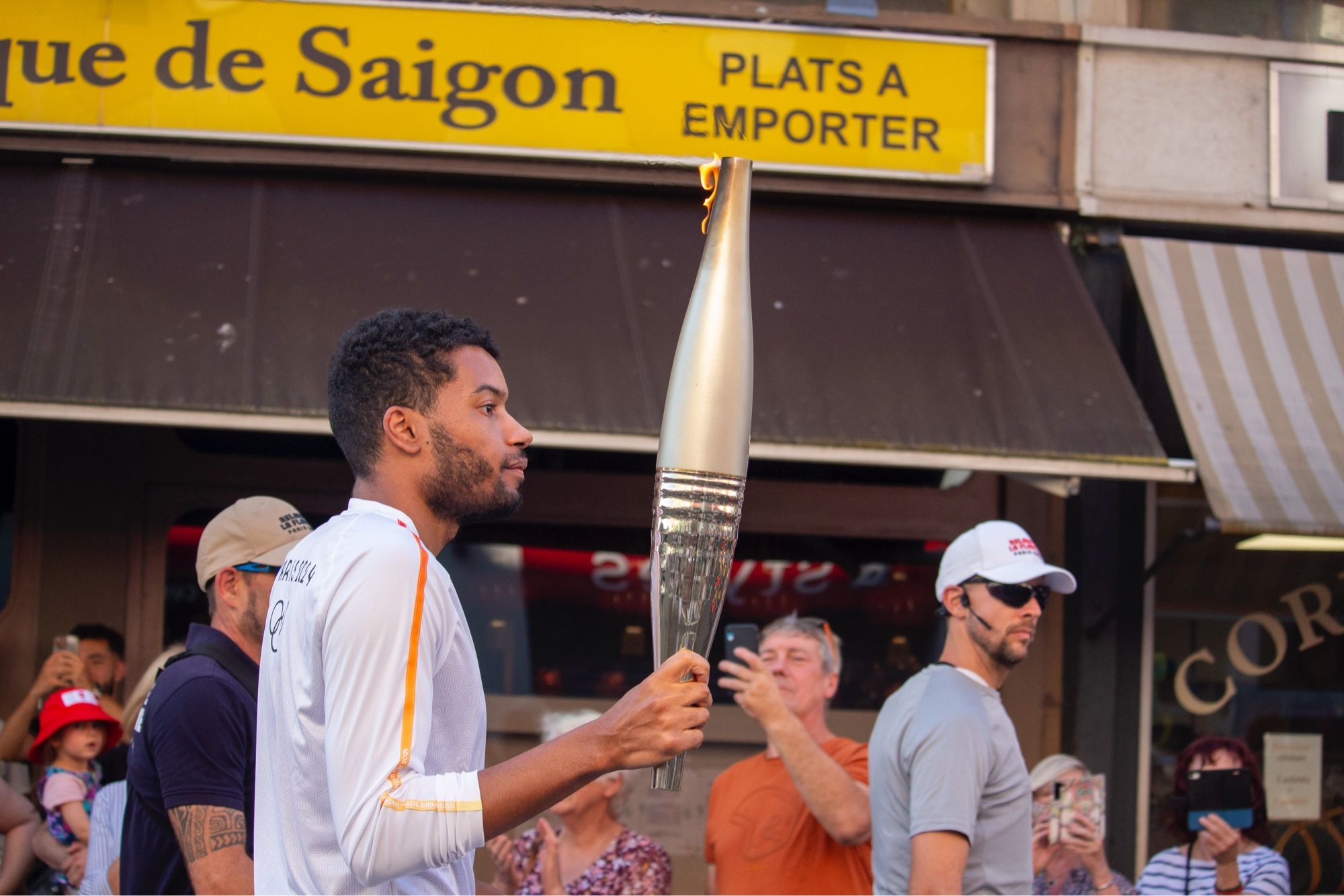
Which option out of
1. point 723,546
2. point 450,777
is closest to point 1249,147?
point 723,546

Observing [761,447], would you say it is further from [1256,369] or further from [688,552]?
[688,552]

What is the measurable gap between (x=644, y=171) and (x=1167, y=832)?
13.2ft

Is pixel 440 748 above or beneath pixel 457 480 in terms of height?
beneath

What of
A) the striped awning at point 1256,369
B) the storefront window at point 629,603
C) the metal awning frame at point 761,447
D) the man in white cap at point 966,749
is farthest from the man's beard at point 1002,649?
the storefront window at point 629,603

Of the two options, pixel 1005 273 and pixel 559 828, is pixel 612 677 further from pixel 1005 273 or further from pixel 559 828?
pixel 1005 273

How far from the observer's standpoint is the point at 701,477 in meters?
2.07

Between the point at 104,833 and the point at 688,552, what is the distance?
2.94m

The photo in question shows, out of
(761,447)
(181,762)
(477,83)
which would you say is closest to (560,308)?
(761,447)

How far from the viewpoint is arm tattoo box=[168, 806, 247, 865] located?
9.24 feet

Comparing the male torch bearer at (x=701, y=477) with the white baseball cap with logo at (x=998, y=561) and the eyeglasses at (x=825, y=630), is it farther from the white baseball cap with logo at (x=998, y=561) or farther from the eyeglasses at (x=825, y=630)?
the eyeglasses at (x=825, y=630)

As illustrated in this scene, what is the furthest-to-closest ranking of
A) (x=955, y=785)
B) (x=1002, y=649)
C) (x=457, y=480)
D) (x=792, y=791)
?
(x=792, y=791)
(x=1002, y=649)
(x=955, y=785)
(x=457, y=480)

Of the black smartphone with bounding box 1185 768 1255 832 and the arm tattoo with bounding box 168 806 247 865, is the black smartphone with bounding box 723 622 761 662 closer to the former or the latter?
the black smartphone with bounding box 1185 768 1255 832

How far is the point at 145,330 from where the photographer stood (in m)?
5.62

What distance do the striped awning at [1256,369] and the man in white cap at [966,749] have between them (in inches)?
86.3
